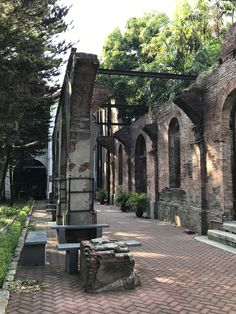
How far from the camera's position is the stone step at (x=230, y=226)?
34.0 feet

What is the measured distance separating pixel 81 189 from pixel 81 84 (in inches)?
101

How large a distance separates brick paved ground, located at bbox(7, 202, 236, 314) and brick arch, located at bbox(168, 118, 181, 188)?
6.49 metres

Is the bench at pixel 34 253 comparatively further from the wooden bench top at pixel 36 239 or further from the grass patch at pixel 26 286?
the grass patch at pixel 26 286

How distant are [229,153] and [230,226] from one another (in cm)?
219

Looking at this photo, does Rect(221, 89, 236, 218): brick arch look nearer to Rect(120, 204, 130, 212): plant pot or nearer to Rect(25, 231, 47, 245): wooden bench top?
Rect(25, 231, 47, 245): wooden bench top

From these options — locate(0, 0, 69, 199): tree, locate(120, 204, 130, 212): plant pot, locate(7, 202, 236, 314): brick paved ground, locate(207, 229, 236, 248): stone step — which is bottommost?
locate(7, 202, 236, 314): brick paved ground

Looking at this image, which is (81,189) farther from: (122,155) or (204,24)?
(204,24)

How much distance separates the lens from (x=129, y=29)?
110 feet

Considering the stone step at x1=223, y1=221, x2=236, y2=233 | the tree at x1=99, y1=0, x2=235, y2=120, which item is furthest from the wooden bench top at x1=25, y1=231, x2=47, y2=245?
the tree at x1=99, y1=0, x2=235, y2=120

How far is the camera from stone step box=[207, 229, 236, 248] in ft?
32.4

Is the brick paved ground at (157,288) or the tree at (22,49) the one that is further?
the tree at (22,49)

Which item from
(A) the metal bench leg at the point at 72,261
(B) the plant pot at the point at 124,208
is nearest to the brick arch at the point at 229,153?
(A) the metal bench leg at the point at 72,261

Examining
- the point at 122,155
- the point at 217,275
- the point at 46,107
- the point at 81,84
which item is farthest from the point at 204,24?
the point at 217,275

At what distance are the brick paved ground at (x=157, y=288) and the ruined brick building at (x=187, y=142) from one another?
2497 millimetres
